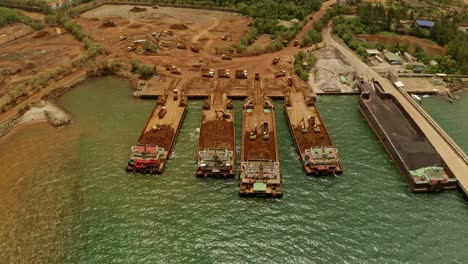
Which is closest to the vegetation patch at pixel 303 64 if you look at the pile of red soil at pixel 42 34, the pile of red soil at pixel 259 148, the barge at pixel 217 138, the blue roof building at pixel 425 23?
the barge at pixel 217 138

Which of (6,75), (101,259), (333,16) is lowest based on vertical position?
(101,259)

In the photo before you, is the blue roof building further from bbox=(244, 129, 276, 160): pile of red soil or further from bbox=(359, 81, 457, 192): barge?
bbox=(244, 129, 276, 160): pile of red soil

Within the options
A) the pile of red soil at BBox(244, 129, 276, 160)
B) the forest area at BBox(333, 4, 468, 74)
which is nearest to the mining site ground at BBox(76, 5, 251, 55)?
the forest area at BBox(333, 4, 468, 74)

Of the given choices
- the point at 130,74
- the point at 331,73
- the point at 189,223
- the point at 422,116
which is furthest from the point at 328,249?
the point at 130,74

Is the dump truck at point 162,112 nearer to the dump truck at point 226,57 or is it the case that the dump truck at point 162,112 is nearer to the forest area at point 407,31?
the dump truck at point 226,57

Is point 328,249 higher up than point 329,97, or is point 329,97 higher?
point 329,97

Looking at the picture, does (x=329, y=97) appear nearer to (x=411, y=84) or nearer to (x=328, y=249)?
(x=411, y=84)
